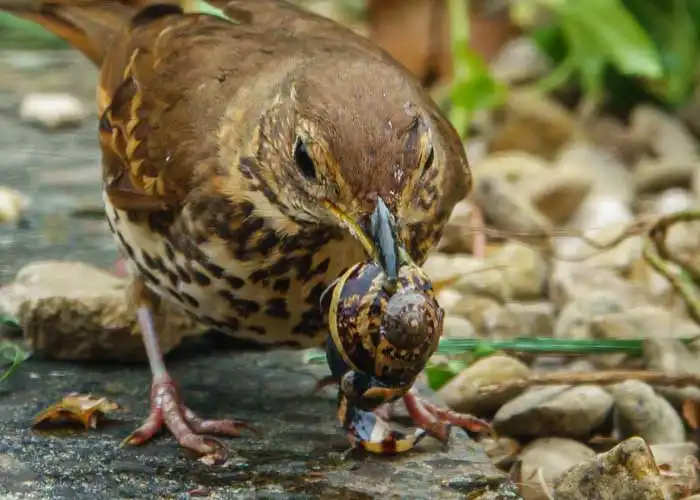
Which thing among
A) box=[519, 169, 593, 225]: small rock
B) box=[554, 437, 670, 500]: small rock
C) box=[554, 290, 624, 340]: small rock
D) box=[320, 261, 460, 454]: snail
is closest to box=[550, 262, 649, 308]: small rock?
box=[554, 290, 624, 340]: small rock

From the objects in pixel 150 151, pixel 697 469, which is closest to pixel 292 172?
pixel 150 151

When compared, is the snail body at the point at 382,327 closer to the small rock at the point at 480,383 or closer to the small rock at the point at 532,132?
the small rock at the point at 480,383

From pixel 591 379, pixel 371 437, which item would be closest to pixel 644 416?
pixel 591 379

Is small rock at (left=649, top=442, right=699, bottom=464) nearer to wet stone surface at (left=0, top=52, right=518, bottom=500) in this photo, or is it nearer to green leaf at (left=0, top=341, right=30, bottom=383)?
wet stone surface at (left=0, top=52, right=518, bottom=500)

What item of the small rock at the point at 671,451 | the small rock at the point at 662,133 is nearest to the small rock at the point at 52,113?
the small rock at the point at 662,133

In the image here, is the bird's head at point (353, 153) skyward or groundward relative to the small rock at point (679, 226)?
skyward

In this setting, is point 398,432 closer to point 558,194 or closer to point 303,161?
point 303,161

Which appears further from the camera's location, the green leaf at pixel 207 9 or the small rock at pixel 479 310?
the small rock at pixel 479 310
